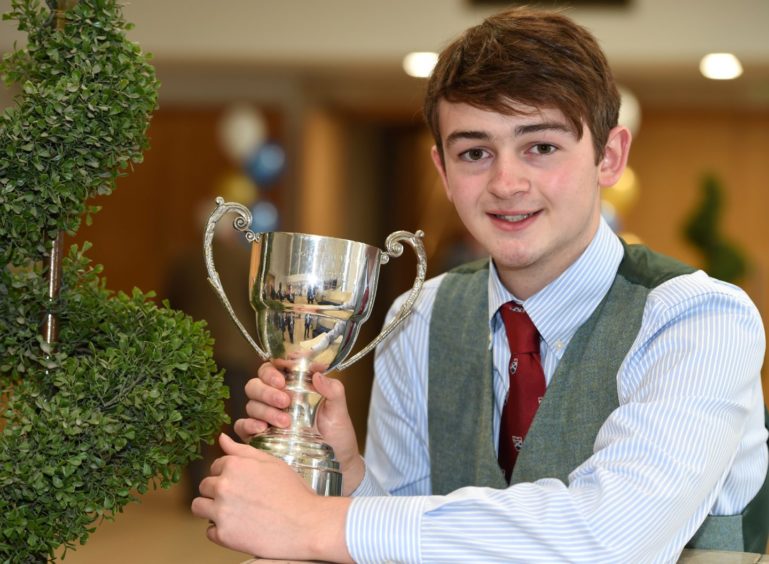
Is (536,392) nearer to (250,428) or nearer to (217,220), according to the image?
(250,428)

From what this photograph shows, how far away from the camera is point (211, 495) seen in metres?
1.21

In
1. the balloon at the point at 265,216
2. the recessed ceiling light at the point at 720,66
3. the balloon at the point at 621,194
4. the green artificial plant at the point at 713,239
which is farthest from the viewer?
the balloon at the point at 265,216

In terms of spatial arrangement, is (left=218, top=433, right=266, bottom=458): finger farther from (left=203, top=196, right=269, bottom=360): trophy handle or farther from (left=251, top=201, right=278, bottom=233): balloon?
(left=251, top=201, right=278, bottom=233): balloon

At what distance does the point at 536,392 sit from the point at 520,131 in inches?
15.5

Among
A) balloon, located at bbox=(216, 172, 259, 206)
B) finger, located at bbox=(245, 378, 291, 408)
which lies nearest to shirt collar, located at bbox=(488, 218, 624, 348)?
finger, located at bbox=(245, 378, 291, 408)

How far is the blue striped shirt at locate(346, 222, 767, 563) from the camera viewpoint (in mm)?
1142

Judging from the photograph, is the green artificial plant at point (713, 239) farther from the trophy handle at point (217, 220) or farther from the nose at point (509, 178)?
the trophy handle at point (217, 220)

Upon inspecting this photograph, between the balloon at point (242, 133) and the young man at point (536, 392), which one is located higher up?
the balloon at point (242, 133)

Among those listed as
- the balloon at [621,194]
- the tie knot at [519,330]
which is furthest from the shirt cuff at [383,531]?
the balloon at [621,194]

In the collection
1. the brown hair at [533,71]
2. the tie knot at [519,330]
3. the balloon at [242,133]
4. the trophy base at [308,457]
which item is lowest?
the trophy base at [308,457]

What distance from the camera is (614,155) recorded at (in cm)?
165

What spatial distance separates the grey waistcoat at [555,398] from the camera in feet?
4.86

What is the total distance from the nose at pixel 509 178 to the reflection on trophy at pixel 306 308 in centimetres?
18

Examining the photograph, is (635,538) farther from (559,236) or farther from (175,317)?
(175,317)
